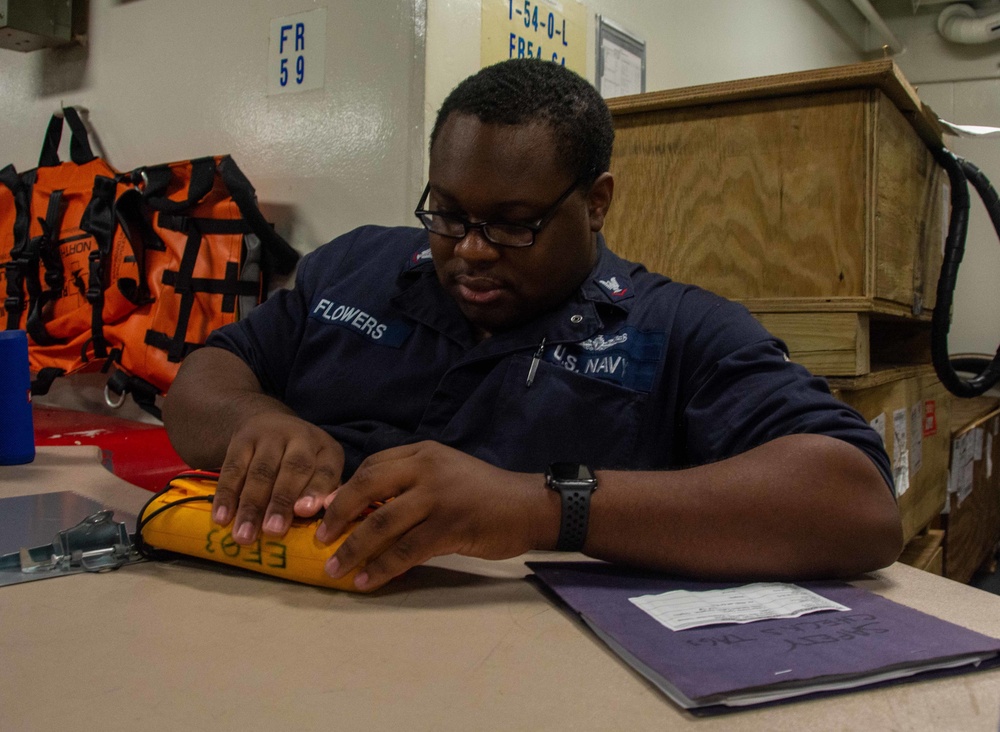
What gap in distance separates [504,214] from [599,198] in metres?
0.19

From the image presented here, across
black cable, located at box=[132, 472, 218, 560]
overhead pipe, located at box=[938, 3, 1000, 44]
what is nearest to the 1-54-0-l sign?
black cable, located at box=[132, 472, 218, 560]

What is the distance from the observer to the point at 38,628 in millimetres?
651

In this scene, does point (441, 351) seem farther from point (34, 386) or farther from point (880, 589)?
point (34, 386)

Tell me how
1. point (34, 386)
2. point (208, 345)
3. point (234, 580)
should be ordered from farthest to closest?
point (34, 386)
point (208, 345)
point (234, 580)

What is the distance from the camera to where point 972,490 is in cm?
239

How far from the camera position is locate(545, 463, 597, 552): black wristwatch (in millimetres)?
757

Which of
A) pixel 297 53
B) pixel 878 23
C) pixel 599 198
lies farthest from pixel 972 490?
pixel 878 23

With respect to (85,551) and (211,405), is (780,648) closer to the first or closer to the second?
(85,551)

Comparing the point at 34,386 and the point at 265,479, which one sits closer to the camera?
the point at 265,479

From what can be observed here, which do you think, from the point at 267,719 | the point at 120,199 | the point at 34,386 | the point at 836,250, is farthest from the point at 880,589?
the point at 34,386

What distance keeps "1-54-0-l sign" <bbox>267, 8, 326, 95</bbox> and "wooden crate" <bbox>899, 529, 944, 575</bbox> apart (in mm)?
1664

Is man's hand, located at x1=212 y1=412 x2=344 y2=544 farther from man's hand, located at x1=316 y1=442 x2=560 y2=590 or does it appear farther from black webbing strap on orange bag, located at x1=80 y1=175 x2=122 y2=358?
black webbing strap on orange bag, located at x1=80 y1=175 x2=122 y2=358

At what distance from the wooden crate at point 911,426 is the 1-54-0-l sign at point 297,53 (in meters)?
1.24

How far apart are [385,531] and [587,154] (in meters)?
0.60
